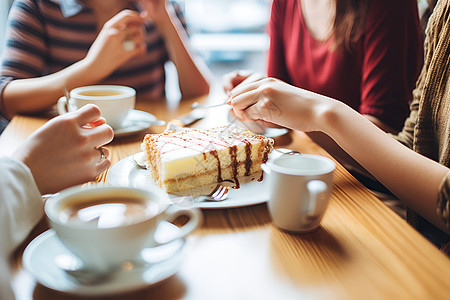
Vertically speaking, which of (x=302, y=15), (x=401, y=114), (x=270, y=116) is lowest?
(x=401, y=114)

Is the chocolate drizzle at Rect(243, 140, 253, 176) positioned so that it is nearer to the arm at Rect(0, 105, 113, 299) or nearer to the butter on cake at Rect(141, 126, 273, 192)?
the butter on cake at Rect(141, 126, 273, 192)

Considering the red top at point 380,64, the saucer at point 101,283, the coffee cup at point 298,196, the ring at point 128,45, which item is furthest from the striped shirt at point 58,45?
the coffee cup at point 298,196

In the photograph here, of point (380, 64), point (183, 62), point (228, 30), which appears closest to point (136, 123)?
point (183, 62)

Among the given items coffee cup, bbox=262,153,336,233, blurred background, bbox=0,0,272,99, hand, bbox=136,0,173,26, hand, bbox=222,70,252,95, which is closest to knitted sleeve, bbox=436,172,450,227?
coffee cup, bbox=262,153,336,233

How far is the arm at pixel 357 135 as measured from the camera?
2.16 ft

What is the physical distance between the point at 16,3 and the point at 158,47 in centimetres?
53

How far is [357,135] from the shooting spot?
2.34 feet

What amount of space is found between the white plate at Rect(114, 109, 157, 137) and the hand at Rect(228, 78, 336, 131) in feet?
1.07

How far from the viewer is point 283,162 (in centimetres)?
61

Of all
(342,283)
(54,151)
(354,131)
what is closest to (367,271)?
(342,283)

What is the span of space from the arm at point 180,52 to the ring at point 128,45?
27 centimetres

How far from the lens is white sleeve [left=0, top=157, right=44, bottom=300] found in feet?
1.59

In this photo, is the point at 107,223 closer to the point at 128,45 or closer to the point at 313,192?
the point at 313,192

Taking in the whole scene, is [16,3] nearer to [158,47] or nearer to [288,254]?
[158,47]
